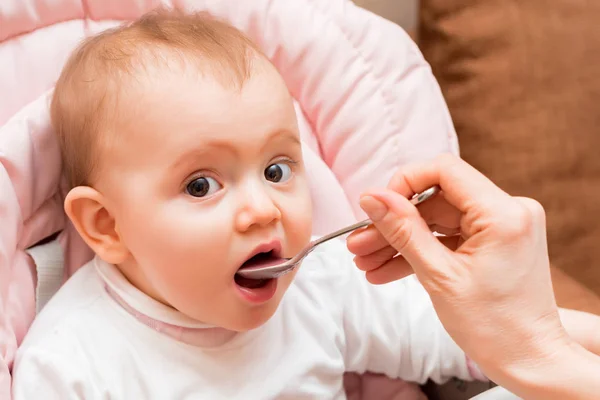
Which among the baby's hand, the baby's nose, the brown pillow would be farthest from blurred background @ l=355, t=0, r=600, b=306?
the baby's nose

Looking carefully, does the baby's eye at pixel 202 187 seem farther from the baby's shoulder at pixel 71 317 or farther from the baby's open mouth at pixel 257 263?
the baby's shoulder at pixel 71 317

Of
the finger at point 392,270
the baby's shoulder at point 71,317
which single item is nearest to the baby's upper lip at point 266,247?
the finger at point 392,270

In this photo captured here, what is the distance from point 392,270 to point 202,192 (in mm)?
219

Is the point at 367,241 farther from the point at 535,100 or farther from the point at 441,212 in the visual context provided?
the point at 535,100

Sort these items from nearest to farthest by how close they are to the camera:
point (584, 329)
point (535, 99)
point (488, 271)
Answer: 1. point (488, 271)
2. point (584, 329)
3. point (535, 99)

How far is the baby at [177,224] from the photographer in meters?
0.76

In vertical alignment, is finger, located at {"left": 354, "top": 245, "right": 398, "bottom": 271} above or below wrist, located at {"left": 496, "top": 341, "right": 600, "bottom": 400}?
above

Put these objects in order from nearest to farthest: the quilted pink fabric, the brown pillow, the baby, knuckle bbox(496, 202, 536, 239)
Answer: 1. knuckle bbox(496, 202, 536, 239)
2. the baby
3. the quilted pink fabric
4. the brown pillow

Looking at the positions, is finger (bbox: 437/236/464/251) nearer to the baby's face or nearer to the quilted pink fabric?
the baby's face

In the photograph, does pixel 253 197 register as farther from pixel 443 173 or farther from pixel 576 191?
pixel 576 191

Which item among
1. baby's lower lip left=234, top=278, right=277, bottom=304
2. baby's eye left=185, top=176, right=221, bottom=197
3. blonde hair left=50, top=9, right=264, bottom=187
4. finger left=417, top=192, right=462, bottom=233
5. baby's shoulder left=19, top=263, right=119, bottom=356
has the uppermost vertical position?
blonde hair left=50, top=9, right=264, bottom=187

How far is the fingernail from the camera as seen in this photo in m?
0.67

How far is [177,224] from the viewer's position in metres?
0.76

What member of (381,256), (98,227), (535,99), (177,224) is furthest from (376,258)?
(535,99)
